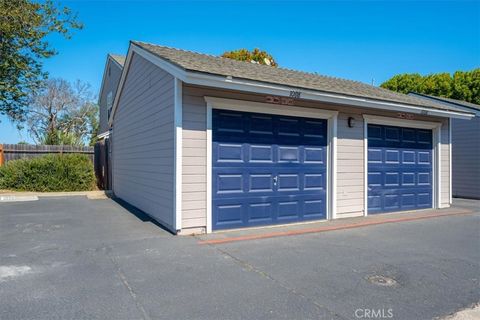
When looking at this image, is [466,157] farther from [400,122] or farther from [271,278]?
[271,278]

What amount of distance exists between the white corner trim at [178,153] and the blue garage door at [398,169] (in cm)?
510

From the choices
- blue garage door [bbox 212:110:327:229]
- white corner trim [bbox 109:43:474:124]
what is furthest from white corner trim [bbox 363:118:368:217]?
blue garage door [bbox 212:110:327:229]

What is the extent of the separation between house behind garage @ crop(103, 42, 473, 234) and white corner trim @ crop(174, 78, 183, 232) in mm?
19

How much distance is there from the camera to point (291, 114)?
295 inches

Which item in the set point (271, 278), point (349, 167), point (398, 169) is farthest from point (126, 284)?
point (398, 169)

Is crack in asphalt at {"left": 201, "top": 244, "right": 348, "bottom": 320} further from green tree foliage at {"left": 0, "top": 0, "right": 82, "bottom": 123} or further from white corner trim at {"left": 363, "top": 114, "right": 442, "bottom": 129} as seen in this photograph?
green tree foliage at {"left": 0, "top": 0, "right": 82, "bottom": 123}

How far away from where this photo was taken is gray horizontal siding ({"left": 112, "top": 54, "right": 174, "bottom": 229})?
22.1ft

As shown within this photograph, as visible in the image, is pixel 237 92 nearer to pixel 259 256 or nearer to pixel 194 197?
pixel 194 197

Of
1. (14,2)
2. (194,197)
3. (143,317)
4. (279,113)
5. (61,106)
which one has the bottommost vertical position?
(143,317)

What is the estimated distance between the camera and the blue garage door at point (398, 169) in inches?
351

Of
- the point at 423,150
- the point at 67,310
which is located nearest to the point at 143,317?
the point at 67,310

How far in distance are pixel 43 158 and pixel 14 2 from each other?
7.26 m

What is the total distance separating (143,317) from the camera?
123 inches

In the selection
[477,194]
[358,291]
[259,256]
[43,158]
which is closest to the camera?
[358,291]
